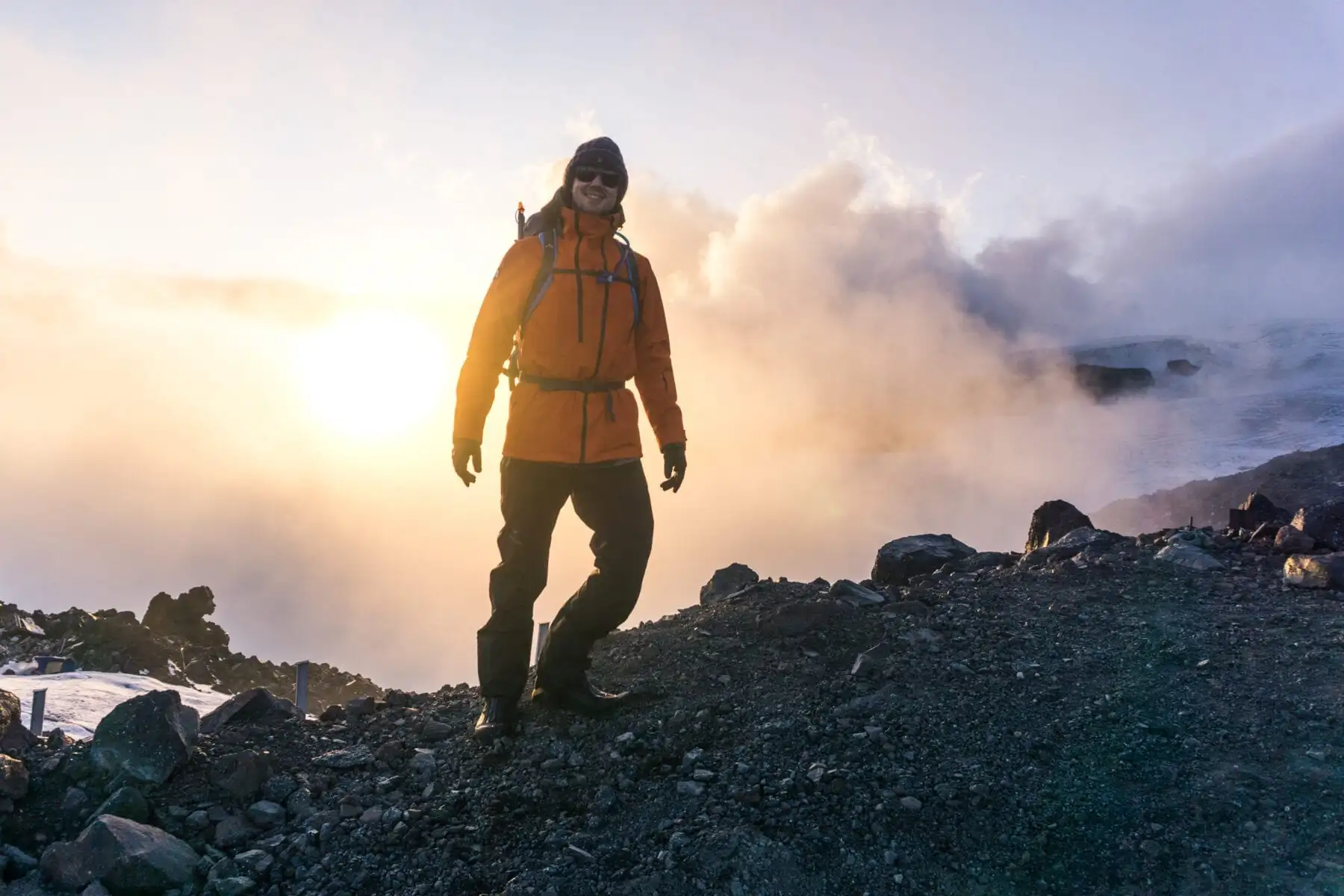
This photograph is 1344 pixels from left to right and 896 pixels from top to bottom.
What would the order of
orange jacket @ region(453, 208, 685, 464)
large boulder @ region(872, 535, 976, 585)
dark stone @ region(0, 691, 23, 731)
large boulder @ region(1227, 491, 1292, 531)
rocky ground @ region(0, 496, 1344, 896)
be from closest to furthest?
rocky ground @ region(0, 496, 1344, 896) < orange jacket @ region(453, 208, 685, 464) < dark stone @ region(0, 691, 23, 731) < large boulder @ region(1227, 491, 1292, 531) < large boulder @ region(872, 535, 976, 585)

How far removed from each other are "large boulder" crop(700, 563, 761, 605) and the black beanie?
3292 mm

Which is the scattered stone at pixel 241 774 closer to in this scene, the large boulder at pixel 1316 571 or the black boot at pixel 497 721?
the black boot at pixel 497 721

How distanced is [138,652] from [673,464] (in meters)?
17.8

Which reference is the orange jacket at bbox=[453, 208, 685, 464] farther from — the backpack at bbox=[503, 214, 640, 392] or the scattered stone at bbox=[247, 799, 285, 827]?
the scattered stone at bbox=[247, 799, 285, 827]

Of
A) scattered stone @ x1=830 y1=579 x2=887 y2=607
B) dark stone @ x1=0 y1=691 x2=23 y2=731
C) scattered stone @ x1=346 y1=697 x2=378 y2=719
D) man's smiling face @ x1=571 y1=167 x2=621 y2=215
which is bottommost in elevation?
scattered stone @ x1=346 y1=697 x2=378 y2=719

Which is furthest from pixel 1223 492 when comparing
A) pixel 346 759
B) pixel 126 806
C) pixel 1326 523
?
pixel 126 806

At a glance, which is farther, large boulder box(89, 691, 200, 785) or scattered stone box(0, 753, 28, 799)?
large boulder box(89, 691, 200, 785)

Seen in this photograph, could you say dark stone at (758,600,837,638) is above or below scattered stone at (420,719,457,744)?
above

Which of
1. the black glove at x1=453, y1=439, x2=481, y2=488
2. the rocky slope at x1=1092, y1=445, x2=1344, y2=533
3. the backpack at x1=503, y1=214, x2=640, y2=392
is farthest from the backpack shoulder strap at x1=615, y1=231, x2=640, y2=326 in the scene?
the rocky slope at x1=1092, y1=445, x2=1344, y2=533

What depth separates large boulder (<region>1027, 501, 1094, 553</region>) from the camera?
823cm

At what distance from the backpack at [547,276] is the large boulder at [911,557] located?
12.6 feet

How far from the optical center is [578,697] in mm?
4504

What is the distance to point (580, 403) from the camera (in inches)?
172

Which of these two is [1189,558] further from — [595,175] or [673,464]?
[595,175]
